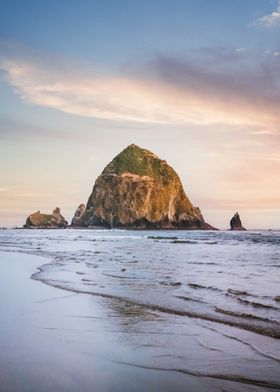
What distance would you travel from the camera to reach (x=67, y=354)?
5.79 metres

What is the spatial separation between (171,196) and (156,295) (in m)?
179

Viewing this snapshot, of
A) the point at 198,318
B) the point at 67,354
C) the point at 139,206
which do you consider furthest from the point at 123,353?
the point at 139,206

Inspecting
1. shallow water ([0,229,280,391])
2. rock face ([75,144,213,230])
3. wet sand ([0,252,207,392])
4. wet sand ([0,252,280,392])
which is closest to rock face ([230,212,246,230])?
rock face ([75,144,213,230])

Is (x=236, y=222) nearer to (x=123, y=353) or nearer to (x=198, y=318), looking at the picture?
(x=198, y=318)

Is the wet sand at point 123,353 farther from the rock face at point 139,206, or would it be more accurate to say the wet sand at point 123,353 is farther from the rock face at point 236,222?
the rock face at point 236,222

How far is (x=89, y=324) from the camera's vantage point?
782 centimetres

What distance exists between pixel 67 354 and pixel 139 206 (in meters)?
172

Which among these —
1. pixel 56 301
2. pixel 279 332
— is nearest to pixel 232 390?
pixel 279 332

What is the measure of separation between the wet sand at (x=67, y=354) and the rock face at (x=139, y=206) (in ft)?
538

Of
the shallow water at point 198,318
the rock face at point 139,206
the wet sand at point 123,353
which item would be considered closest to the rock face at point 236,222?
the rock face at point 139,206

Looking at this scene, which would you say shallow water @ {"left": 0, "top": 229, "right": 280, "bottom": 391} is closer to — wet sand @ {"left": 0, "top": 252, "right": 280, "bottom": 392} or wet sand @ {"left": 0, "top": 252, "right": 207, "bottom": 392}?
wet sand @ {"left": 0, "top": 252, "right": 280, "bottom": 392}

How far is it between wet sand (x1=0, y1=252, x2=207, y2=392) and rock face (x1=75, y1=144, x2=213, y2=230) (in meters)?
164

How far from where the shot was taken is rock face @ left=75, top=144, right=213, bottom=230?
175 metres

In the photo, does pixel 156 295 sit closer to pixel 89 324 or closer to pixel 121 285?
pixel 121 285
